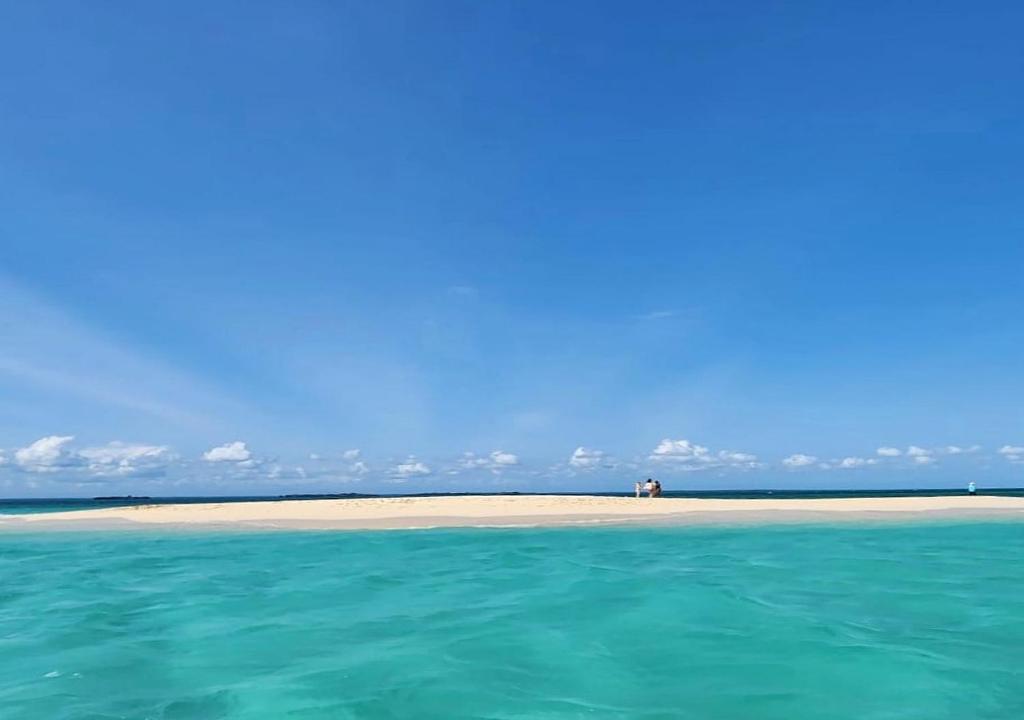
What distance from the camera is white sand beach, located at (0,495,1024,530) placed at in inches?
1340

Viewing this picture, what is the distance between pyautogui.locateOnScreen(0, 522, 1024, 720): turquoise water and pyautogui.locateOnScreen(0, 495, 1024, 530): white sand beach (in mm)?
13163

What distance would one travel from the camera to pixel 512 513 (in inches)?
1484

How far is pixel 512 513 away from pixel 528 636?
88.8 feet

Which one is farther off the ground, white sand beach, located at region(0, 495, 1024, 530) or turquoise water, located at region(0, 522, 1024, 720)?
white sand beach, located at region(0, 495, 1024, 530)

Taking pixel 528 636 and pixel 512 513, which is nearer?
pixel 528 636

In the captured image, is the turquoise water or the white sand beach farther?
the white sand beach

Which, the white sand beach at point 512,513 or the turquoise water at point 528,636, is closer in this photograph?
the turquoise water at point 528,636

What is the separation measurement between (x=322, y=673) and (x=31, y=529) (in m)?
39.2

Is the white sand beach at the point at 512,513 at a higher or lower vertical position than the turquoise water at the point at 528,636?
higher

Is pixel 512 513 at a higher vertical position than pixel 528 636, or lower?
higher

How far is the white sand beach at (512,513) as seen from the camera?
3403 cm

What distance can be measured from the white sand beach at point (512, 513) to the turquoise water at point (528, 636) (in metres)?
13.2

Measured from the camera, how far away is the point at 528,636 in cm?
1091

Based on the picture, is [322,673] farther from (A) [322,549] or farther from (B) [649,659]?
(A) [322,549]
